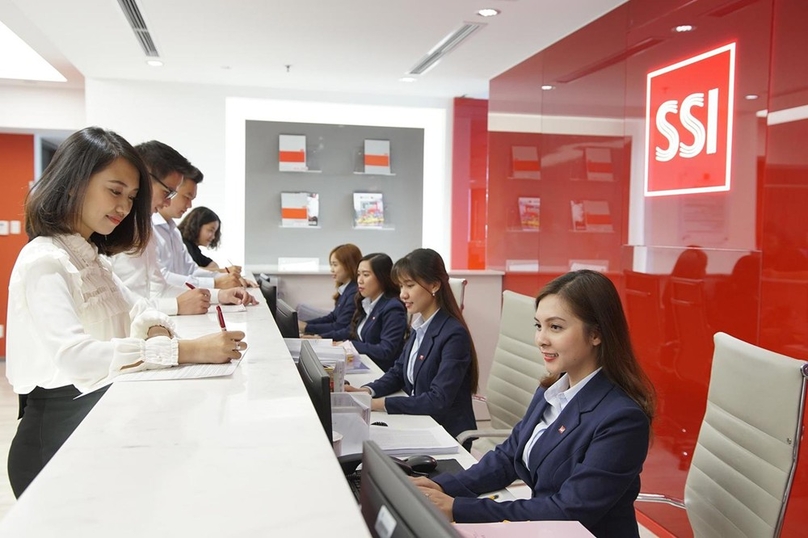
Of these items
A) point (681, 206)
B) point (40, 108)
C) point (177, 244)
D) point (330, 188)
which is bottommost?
point (177, 244)

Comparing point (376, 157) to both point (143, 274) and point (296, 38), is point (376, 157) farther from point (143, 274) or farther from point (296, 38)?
point (143, 274)

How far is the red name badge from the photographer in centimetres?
321

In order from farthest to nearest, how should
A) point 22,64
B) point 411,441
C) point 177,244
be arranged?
1. point 22,64
2. point 177,244
3. point 411,441

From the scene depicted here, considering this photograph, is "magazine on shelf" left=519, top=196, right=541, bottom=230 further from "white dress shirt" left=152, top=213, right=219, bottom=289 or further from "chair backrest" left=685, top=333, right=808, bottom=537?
"chair backrest" left=685, top=333, right=808, bottom=537

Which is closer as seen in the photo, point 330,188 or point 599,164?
point 599,164

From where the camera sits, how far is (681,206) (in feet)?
11.4

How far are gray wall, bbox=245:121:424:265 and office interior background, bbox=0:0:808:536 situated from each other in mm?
49

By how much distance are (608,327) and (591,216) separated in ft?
8.98

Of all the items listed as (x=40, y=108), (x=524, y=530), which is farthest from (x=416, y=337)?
(x=40, y=108)

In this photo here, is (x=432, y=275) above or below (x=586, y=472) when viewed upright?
above

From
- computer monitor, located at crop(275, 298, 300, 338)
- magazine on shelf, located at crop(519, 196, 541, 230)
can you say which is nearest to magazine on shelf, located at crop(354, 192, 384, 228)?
magazine on shelf, located at crop(519, 196, 541, 230)

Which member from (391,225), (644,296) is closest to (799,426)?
(644,296)

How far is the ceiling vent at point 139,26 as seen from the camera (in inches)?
169

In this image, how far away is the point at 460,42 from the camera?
491 cm
